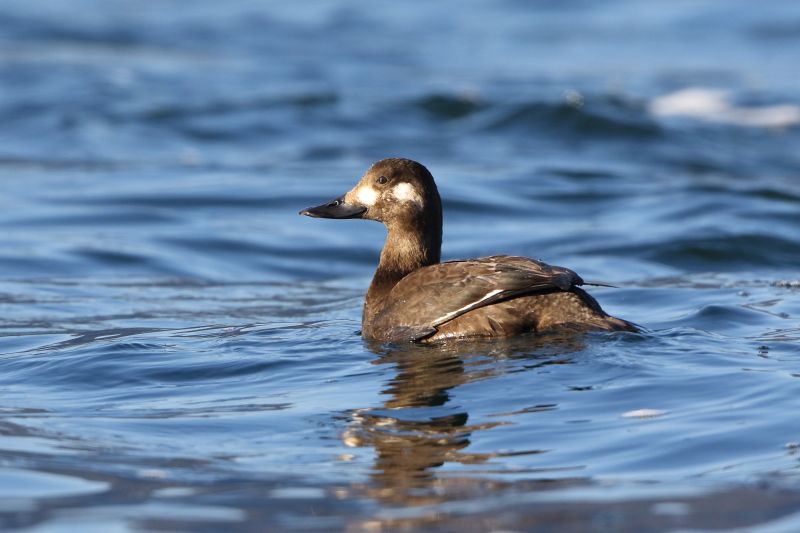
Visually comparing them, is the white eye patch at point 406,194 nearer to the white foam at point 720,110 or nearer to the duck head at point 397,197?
the duck head at point 397,197

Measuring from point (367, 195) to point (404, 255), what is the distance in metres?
0.42

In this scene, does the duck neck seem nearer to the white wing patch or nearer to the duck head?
the duck head

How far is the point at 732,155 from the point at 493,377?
487 inches

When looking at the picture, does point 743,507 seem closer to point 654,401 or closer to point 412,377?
point 654,401

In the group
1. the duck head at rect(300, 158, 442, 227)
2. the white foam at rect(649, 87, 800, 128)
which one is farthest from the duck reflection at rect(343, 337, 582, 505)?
the white foam at rect(649, 87, 800, 128)

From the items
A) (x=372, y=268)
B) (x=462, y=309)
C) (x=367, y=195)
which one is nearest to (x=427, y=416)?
(x=462, y=309)

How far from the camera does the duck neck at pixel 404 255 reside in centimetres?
791

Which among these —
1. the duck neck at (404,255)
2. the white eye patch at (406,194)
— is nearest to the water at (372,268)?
the duck neck at (404,255)

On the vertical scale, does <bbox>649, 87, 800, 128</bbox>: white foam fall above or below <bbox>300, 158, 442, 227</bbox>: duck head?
above

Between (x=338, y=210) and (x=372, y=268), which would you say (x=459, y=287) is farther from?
(x=372, y=268)

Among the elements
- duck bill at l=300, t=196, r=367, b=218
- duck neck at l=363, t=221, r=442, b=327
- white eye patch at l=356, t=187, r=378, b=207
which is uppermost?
white eye patch at l=356, t=187, r=378, b=207

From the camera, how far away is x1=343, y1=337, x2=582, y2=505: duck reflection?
16.5 ft

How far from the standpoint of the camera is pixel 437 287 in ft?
23.8

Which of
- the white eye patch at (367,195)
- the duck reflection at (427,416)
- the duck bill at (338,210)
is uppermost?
the white eye patch at (367,195)
